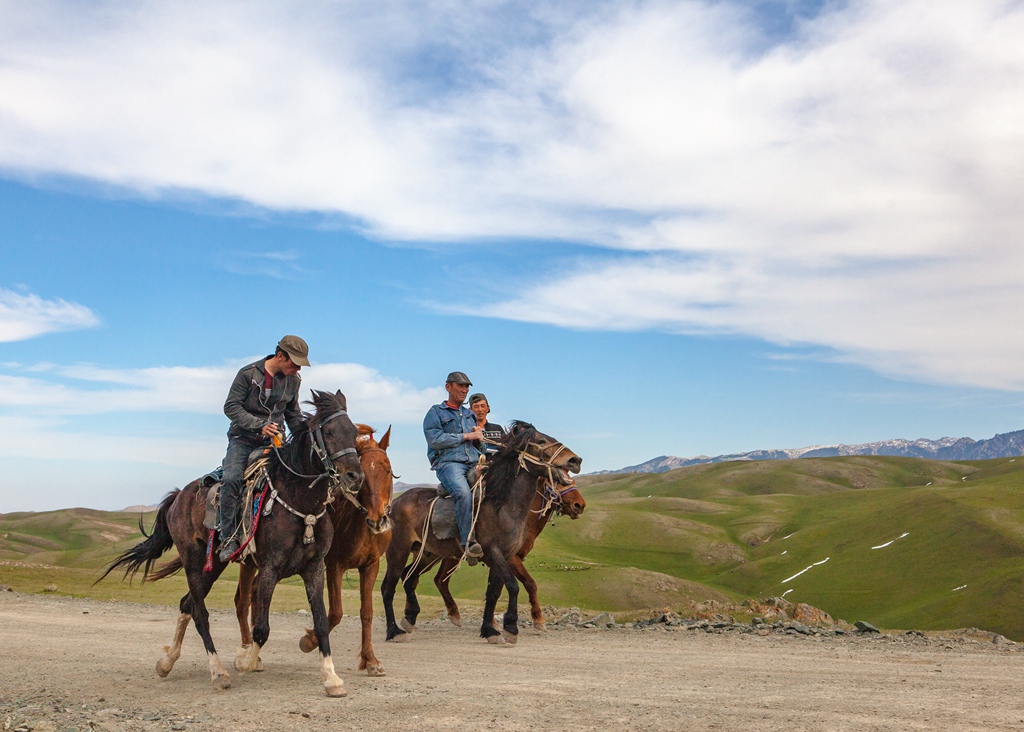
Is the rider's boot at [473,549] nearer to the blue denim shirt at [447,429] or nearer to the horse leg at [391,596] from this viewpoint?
the blue denim shirt at [447,429]

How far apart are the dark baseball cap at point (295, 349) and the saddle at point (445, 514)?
5382 mm

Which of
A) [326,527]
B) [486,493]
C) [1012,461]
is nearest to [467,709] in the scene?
[326,527]

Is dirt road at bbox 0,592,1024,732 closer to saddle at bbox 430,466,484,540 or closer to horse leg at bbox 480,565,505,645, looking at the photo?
horse leg at bbox 480,565,505,645

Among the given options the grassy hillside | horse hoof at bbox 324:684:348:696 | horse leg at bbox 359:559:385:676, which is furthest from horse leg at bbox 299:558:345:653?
the grassy hillside

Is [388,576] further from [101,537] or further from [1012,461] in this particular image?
[1012,461]

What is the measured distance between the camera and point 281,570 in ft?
34.3

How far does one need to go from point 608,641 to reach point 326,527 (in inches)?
296

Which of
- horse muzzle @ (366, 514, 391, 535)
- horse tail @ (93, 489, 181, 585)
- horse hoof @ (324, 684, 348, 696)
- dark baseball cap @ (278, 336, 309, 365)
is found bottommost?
horse hoof @ (324, 684, 348, 696)

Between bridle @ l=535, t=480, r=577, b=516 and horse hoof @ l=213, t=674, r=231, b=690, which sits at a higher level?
bridle @ l=535, t=480, r=577, b=516

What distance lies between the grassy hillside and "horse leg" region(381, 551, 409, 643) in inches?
255

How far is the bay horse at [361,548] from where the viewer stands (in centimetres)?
1089

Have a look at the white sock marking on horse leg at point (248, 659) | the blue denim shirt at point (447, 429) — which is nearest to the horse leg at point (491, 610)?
the blue denim shirt at point (447, 429)

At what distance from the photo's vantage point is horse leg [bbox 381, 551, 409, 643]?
15930 millimetres

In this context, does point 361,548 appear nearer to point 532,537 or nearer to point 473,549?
point 473,549
